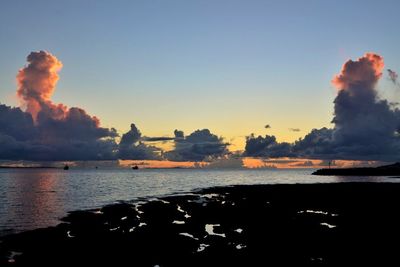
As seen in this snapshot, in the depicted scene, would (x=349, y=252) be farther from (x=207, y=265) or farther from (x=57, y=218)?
(x=57, y=218)

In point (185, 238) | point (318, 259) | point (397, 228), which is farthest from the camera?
point (397, 228)

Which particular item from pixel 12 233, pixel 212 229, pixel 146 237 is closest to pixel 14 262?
pixel 146 237

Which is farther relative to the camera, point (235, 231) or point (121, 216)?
point (121, 216)

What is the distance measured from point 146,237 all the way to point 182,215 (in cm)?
1452

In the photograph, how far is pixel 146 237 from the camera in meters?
31.9

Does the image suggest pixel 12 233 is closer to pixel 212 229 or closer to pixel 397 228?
pixel 212 229

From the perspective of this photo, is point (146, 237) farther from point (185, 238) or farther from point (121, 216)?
point (121, 216)

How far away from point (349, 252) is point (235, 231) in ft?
34.7

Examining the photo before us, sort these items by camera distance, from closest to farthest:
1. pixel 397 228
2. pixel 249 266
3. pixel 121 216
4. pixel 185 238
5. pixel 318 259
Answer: pixel 249 266 < pixel 318 259 < pixel 185 238 < pixel 397 228 < pixel 121 216

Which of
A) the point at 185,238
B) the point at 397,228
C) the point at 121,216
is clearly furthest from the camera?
the point at 121,216

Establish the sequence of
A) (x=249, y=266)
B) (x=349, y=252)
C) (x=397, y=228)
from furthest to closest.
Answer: (x=397, y=228), (x=349, y=252), (x=249, y=266)

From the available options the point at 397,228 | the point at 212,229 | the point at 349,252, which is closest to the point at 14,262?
the point at 212,229

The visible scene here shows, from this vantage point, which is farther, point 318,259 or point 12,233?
point 12,233

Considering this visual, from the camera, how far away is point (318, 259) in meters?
24.0
